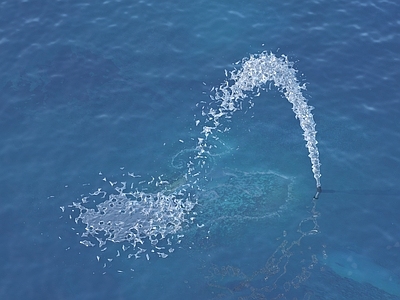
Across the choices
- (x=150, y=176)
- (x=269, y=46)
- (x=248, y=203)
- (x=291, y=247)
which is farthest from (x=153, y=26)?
(x=291, y=247)

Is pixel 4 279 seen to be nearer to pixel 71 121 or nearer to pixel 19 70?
pixel 71 121

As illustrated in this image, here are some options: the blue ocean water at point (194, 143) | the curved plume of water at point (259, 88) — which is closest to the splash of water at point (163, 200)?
the curved plume of water at point (259, 88)

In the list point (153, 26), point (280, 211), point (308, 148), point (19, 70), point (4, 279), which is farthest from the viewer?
point (153, 26)

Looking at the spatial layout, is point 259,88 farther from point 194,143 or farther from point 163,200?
point 163,200

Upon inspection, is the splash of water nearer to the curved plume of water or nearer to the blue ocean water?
the curved plume of water

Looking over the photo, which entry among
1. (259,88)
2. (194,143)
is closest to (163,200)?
(194,143)

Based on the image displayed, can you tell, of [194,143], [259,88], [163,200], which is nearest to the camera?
[163,200]

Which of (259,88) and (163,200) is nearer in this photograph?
(163,200)
